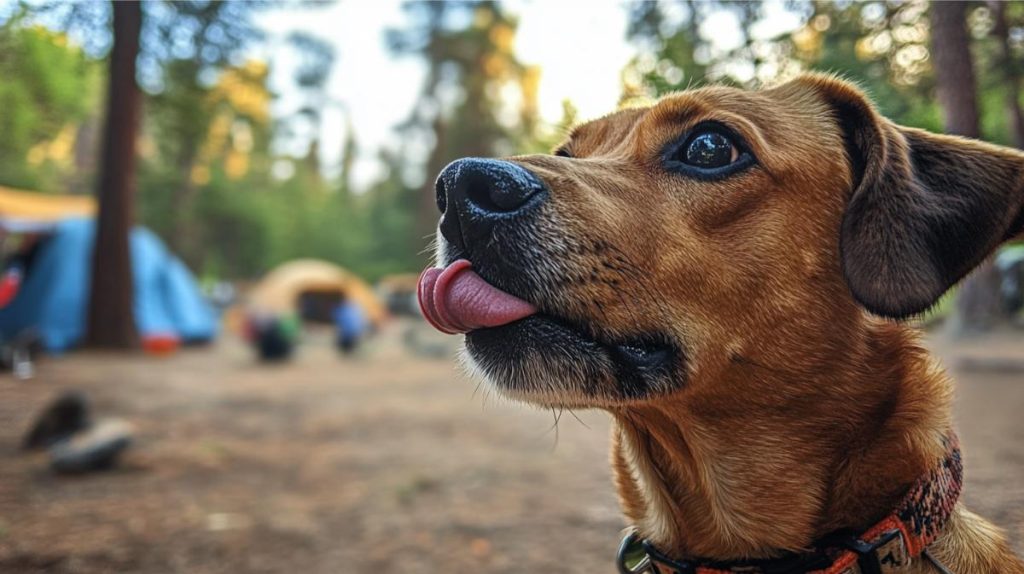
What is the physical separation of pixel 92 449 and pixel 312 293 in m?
16.4

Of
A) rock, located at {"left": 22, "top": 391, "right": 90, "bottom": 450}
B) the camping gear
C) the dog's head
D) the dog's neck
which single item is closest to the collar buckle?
the dog's neck

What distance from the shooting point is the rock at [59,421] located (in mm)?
4855

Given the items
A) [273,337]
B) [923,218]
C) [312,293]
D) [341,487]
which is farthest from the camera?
[312,293]

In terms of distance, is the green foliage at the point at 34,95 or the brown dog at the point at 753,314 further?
the green foliage at the point at 34,95

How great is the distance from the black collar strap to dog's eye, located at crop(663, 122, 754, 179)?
0.88 metres

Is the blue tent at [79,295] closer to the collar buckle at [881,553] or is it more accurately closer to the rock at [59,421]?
the rock at [59,421]

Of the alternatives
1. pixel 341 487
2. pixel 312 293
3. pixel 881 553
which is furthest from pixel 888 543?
pixel 312 293

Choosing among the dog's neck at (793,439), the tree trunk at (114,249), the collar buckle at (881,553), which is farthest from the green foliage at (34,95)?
the tree trunk at (114,249)

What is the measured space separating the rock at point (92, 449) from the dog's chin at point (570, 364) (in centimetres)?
400

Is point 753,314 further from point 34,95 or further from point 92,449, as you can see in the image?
point 92,449

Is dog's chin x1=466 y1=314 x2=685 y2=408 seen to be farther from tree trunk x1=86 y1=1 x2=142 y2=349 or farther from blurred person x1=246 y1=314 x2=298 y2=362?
blurred person x1=246 y1=314 x2=298 y2=362

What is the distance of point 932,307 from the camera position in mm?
1721

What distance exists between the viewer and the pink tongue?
1.66 m

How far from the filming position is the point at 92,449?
470 cm
